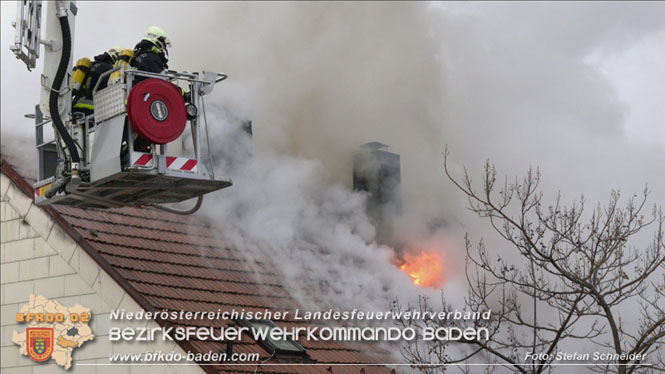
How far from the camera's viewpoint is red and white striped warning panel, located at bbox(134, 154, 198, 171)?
7.97m

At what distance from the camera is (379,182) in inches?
603

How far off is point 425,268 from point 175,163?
6.65 m

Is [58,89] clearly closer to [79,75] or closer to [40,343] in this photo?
[79,75]

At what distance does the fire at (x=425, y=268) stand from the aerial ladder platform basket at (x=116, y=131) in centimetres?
566

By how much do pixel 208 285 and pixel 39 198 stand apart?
2.63 m

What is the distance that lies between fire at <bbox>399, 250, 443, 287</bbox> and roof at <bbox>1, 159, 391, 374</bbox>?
2.24 meters

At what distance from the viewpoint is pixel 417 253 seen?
1442 centimetres

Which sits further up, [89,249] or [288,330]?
[89,249]

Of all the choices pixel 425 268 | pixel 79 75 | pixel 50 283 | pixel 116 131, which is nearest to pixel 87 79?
pixel 79 75

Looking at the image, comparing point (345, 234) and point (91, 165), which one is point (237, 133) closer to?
point (345, 234)

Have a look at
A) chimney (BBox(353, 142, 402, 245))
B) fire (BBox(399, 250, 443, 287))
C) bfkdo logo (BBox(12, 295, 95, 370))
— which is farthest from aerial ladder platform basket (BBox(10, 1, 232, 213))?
chimney (BBox(353, 142, 402, 245))

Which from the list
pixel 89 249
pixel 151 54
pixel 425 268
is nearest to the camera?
pixel 151 54

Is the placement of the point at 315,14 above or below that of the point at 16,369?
above

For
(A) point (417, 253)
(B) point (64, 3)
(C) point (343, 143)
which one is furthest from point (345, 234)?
(B) point (64, 3)
